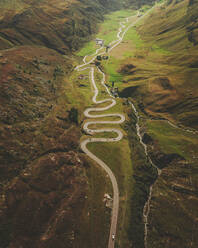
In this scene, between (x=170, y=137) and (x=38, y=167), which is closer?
(x=38, y=167)

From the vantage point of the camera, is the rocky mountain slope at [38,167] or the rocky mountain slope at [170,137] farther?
the rocky mountain slope at [170,137]

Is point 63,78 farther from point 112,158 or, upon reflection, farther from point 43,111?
point 112,158

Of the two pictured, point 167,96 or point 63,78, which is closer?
point 167,96

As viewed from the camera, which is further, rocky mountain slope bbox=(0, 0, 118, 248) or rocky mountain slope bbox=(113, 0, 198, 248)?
rocky mountain slope bbox=(113, 0, 198, 248)

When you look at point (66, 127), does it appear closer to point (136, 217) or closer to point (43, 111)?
point (43, 111)

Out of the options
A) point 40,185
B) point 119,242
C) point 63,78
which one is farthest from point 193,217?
point 63,78

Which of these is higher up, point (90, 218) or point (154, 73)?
point (154, 73)

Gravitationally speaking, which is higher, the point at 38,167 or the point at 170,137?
the point at 170,137

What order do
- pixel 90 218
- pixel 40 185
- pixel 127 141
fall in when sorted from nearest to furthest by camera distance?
pixel 90 218
pixel 40 185
pixel 127 141

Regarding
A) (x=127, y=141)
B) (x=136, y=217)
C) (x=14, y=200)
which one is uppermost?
(x=127, y=141)

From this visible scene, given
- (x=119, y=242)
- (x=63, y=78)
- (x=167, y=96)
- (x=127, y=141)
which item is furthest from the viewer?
(x=63, y=78)
